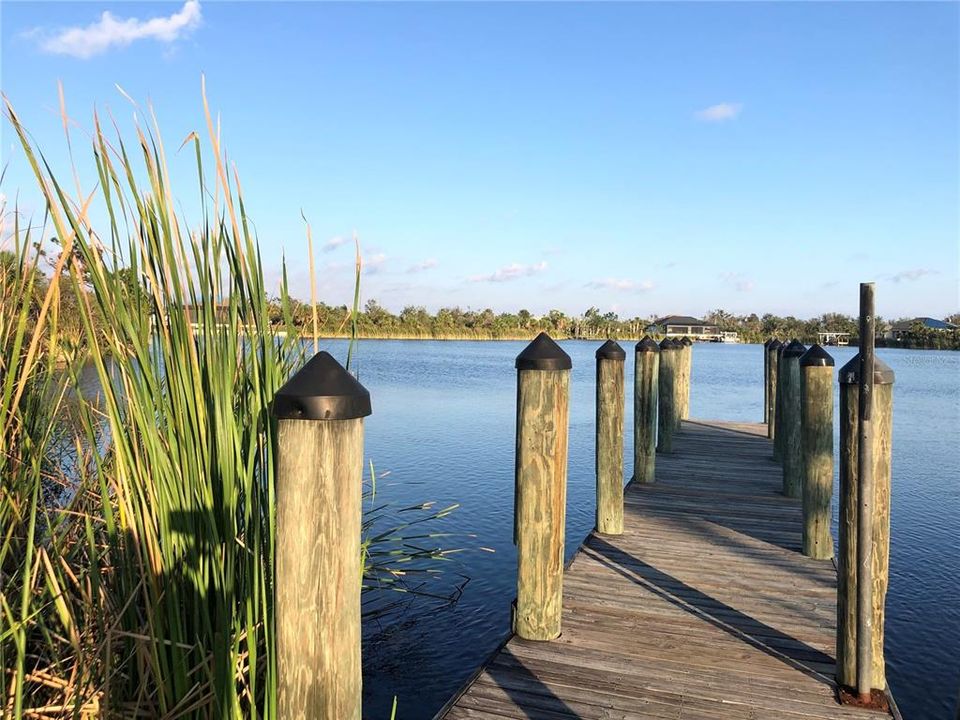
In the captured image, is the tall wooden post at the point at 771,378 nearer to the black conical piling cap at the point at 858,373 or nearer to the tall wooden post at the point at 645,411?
the tall wooden post at the point at 645,411

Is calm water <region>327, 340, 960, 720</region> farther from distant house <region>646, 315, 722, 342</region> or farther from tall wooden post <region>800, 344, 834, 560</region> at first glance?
distant house <region>646, 315, 722, 342</region>

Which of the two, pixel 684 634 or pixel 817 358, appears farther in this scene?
pixel 817 358

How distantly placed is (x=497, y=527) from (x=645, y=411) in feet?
8.27

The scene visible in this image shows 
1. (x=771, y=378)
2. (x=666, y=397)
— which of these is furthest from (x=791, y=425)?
(x=771, y=378)

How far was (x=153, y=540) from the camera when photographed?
2213mm

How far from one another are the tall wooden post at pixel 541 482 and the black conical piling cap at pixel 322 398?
2.28m

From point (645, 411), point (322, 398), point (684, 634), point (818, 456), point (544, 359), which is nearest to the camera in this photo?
point (322, 398)

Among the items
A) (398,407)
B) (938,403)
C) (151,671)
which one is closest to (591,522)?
(151,671)

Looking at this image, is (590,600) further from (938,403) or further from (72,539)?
(938,403)

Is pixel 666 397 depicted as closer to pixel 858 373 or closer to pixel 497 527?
pixel 497 527

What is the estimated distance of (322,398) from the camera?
166cm

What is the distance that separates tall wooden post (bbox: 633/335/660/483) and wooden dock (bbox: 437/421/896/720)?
1.23 m

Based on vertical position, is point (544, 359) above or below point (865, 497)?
above

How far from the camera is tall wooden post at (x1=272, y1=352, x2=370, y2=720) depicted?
5.51ft
